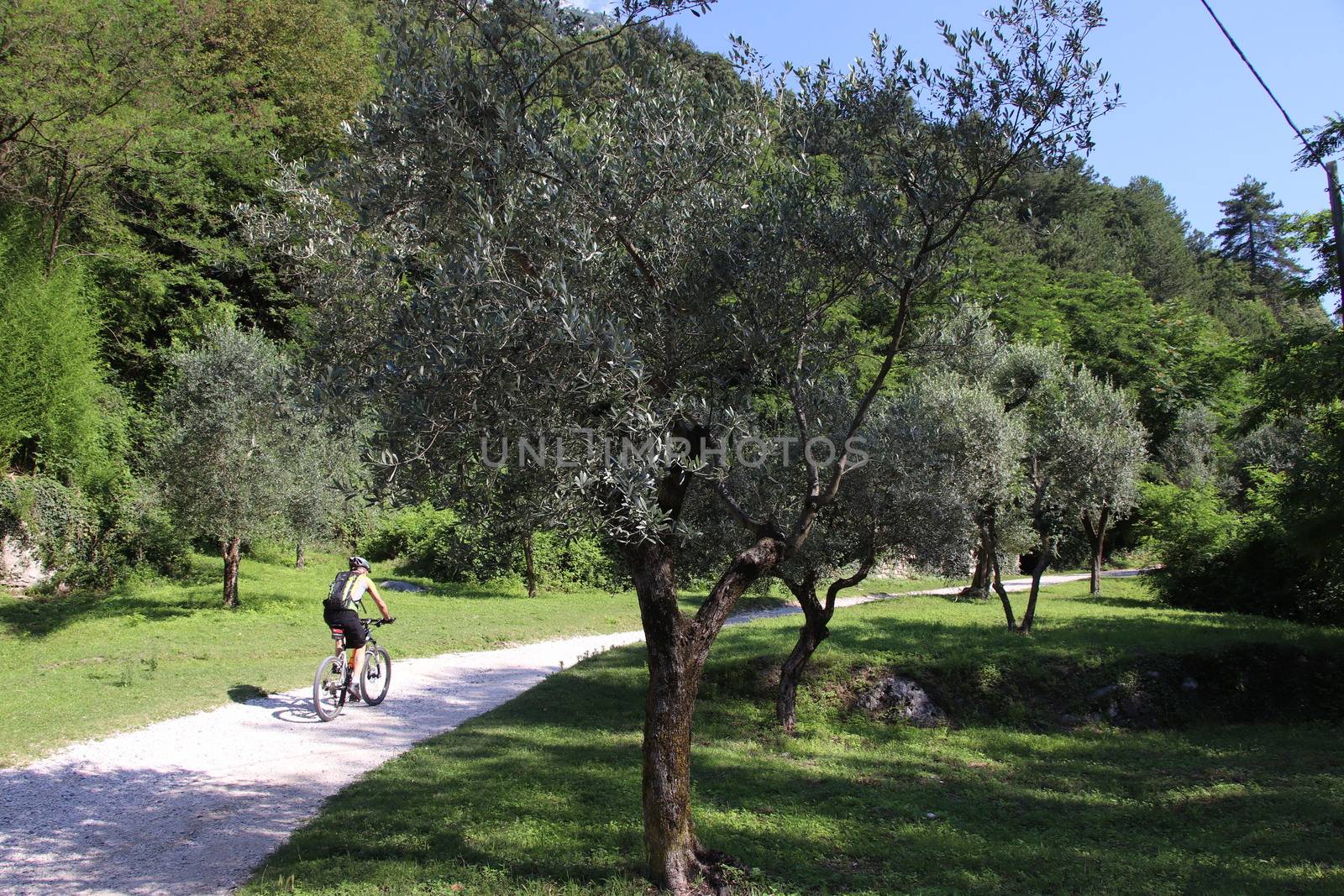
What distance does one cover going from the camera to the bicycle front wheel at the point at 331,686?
1131 cm

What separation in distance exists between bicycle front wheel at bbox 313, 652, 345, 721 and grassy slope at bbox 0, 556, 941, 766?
1.37m

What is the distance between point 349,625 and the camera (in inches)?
455

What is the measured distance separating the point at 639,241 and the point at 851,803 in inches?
238

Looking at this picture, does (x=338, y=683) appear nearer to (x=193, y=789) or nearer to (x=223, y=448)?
(x=193, y=789)

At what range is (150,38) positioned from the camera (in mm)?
24547

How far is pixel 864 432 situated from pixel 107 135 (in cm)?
2115

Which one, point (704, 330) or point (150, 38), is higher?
point (150, 38)

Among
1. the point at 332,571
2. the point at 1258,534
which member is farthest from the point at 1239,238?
the point at 332,571

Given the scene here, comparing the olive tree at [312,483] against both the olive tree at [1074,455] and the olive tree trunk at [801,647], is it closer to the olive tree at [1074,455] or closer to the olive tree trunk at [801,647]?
the olive tree trunk at [801,647]

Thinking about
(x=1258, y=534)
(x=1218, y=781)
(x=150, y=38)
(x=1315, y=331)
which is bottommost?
(x=1218, y=781)

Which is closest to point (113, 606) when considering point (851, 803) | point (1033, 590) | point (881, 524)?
point (881, 524)

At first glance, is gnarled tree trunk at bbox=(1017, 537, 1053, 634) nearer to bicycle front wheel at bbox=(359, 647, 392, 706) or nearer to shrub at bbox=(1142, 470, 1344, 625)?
shrub at bbox=(1142, 470, 1344, 625)

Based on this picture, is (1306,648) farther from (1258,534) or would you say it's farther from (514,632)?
(514,632)

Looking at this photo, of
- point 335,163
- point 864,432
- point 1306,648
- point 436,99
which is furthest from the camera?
point 1306,648
